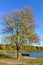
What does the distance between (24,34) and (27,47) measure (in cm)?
250

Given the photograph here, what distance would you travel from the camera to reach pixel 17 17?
1115 inches

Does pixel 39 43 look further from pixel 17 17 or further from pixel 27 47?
pixel 17 17

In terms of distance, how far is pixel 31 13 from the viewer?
28.5m

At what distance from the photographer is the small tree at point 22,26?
28.2 m

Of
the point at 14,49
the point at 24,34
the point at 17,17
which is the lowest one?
the point at 14,49

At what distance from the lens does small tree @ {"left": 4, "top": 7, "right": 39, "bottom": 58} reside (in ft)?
92.5

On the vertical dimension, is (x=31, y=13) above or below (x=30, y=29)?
above

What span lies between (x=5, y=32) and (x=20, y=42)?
312 cm

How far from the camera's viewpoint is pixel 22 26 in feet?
93.2

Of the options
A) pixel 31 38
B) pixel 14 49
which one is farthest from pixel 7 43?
pixel 31 38

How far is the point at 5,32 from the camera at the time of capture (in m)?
28.7

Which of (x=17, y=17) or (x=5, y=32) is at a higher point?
(x=17, y=17)

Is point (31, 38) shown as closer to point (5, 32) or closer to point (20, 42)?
point (20, 42)

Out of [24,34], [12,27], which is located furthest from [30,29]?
[12,27]
